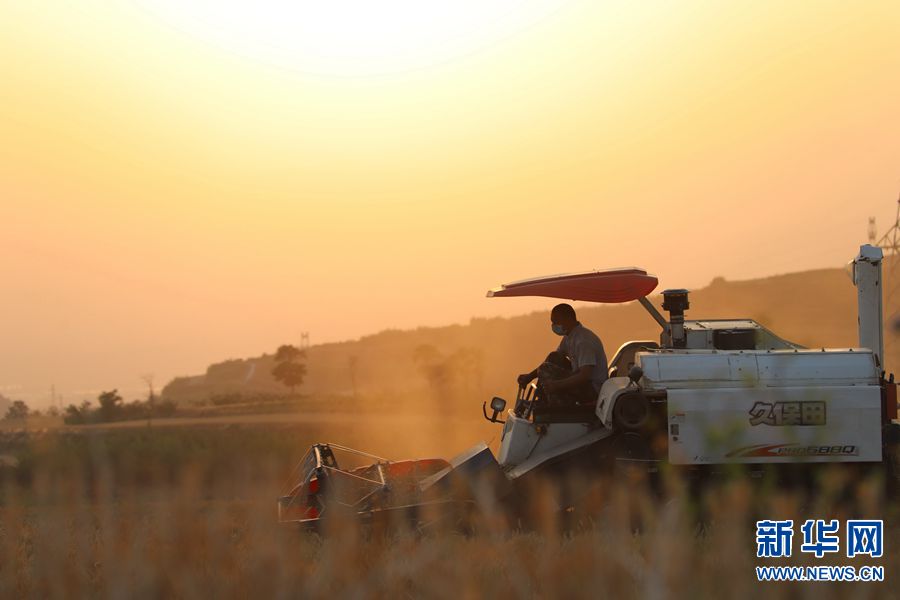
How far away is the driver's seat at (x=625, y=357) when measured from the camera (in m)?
11.6

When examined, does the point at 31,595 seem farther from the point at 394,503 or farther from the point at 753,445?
the point at 753,445

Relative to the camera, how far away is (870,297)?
36.4 ft

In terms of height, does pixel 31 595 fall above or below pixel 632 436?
below

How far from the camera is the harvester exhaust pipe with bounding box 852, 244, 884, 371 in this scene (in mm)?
11008

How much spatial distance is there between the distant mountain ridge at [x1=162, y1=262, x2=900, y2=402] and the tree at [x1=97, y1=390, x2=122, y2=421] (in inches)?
613

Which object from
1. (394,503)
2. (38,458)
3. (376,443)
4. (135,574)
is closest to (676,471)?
(394,503)

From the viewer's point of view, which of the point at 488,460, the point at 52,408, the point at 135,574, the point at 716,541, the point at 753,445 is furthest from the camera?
the point at 52,408

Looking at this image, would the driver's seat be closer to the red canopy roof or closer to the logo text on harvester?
the red canopy roof

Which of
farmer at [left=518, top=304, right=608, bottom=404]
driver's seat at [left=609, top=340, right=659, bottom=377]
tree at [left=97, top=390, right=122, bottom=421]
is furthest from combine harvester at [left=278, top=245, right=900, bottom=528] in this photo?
tree at [left=97, top=390, right=122, bottom=421]

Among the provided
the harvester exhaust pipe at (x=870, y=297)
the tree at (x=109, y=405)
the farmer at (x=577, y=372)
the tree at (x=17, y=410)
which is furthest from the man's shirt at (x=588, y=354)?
the tree at (x=109, y=405)

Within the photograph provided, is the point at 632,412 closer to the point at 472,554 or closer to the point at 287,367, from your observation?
the point at 472,554

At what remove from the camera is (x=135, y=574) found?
289 inches

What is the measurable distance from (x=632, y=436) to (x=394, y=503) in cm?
248

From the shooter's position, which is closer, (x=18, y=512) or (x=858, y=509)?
(x=858, y=509)
